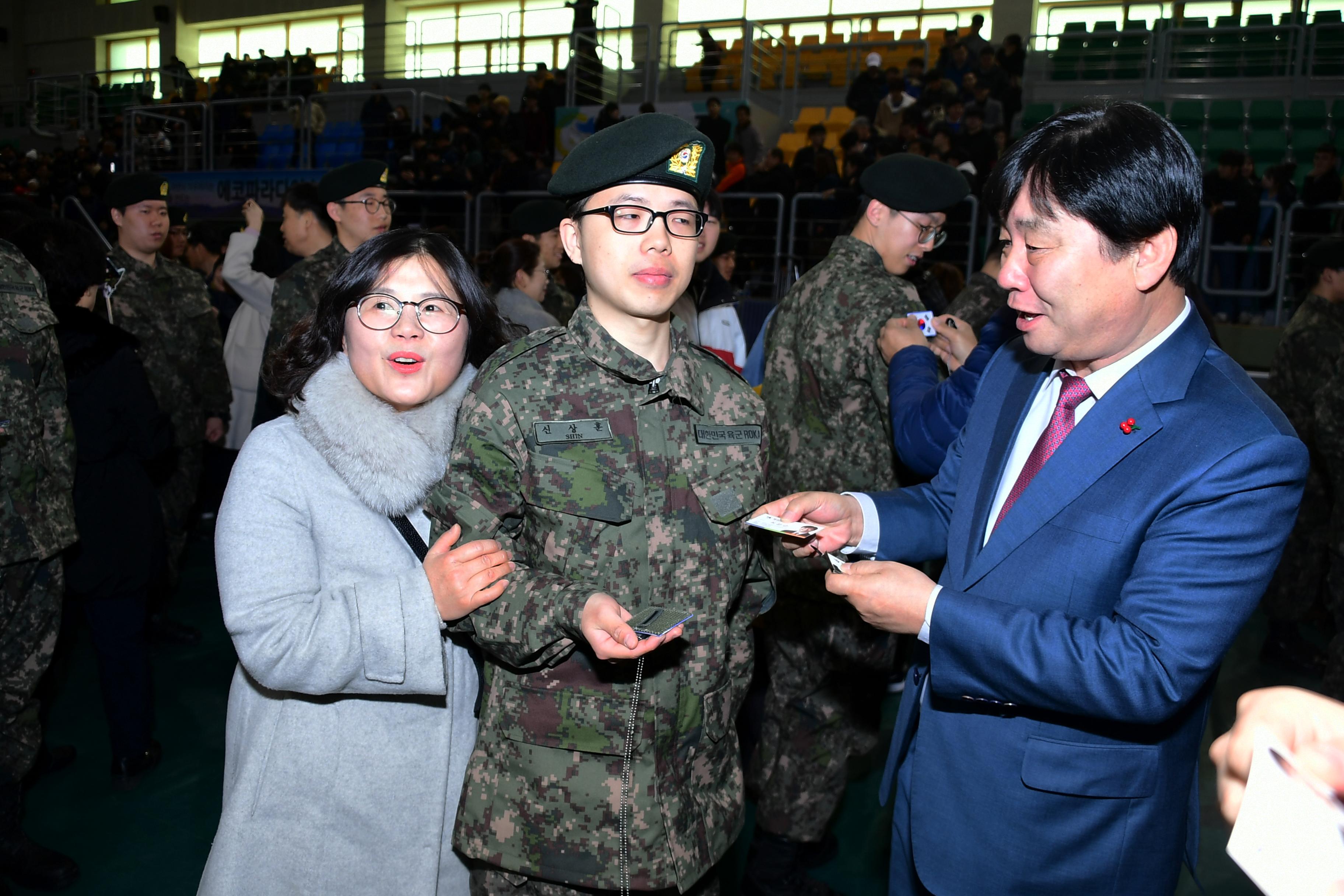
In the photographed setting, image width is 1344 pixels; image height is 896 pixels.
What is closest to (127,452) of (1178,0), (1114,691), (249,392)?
(249,392)

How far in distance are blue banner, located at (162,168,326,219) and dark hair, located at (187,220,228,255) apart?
13.4ft

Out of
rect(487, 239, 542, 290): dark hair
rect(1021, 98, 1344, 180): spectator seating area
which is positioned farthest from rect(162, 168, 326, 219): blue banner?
rect(1021, 98, 1344, 180): spectator seating area

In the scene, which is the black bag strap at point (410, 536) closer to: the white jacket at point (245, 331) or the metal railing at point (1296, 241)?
the white jacket at point (245, 331)

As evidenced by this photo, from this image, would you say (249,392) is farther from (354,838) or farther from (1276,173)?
(1276,173)

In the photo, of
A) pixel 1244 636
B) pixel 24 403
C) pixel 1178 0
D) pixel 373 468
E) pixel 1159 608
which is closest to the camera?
pixel 1159 608

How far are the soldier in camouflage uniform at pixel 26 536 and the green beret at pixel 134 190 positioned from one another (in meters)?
1.93

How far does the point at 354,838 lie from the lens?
1589 millimetres

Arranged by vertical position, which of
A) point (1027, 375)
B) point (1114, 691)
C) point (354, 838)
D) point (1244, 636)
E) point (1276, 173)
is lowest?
point (1244, 636)

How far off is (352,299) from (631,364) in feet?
1.86

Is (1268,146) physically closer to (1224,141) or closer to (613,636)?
(1224,141)

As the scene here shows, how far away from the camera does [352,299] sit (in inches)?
67.4

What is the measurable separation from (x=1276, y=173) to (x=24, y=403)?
29.8ft

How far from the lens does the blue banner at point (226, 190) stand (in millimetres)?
11930

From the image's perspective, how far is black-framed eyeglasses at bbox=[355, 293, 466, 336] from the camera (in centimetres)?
168
